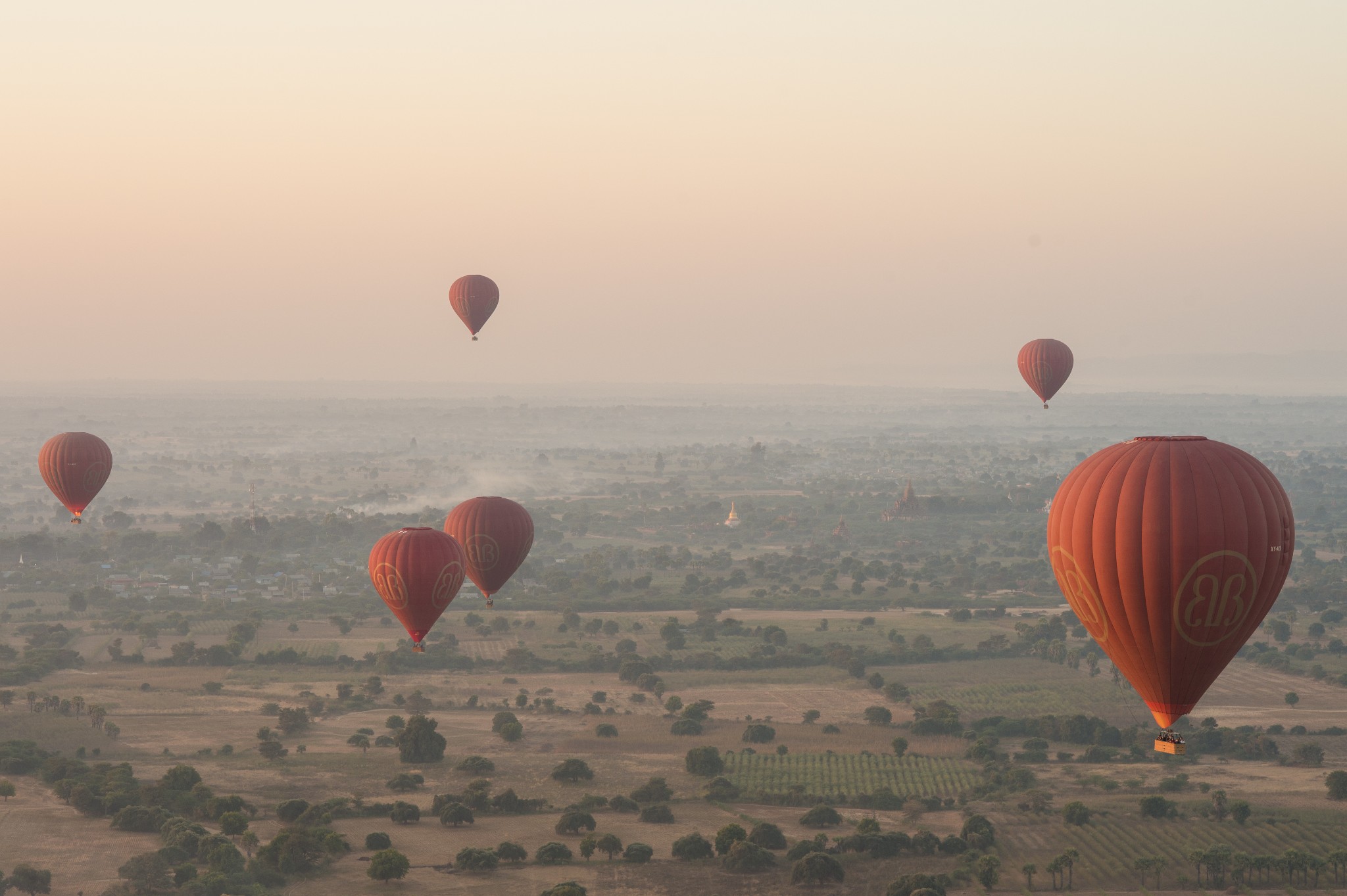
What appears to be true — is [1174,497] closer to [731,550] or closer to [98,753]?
[98,753]

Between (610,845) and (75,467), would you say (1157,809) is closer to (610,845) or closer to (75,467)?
(610,845)

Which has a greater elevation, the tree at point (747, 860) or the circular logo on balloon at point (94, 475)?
the circular logo on balloon at point (94, 475)

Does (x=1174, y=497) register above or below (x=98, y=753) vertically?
above

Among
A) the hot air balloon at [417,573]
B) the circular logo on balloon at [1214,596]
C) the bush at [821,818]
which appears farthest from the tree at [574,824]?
the circular logo on balloon at [1214,596]

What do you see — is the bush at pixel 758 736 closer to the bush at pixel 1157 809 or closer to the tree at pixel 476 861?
the bush at pixel 1157 809

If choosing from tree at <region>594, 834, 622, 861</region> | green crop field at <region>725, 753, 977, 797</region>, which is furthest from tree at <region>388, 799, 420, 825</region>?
green crop field at <region>725, 753, 977, 797</region>

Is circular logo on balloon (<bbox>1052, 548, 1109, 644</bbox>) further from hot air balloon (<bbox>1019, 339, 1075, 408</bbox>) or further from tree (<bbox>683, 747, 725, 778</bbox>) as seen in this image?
hot air balloon (<bbox>1019, 339, 1075, 408</bbox>)

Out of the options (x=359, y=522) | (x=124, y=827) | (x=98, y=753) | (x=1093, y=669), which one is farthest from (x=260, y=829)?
(x=359, y=522)
